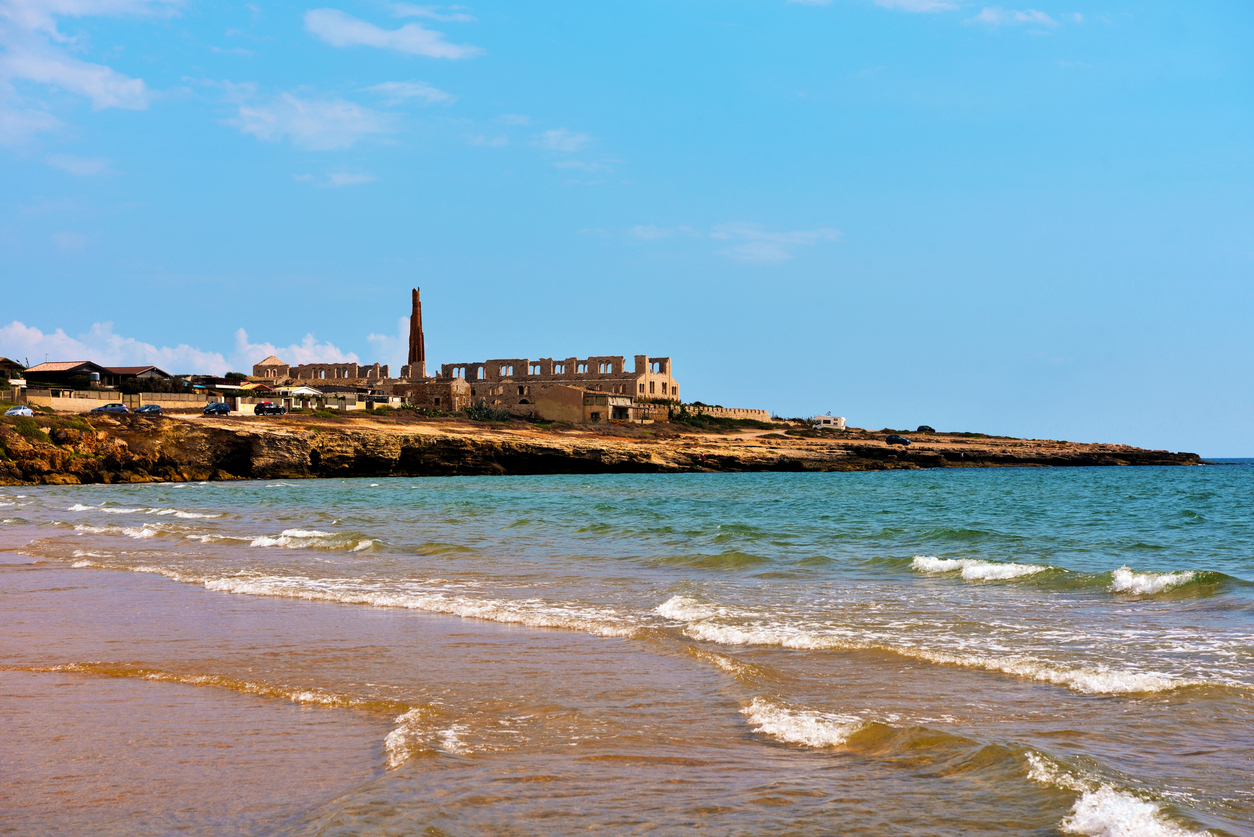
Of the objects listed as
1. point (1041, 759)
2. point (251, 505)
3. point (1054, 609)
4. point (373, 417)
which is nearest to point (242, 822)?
point (1041, 759)

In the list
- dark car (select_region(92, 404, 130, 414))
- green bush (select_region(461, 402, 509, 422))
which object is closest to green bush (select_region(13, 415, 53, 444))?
dark car (select_region(92, 404, 130, 414))

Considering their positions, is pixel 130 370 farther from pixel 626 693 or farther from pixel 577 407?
pixel 626 693

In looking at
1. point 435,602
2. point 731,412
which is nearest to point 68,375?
point 731,412

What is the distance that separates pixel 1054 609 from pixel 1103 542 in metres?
9.15

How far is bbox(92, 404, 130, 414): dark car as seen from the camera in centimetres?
5668

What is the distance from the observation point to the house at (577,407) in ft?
259

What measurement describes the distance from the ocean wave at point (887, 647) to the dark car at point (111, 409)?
55396 millimetres

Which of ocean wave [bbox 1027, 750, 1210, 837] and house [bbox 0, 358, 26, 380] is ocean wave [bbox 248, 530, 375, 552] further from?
house [bbox 0, 358, 26, 380]

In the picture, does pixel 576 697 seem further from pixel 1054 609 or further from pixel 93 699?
pixel 1054 609

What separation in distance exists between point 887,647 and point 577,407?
71097mm

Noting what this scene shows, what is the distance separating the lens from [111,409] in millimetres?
57938

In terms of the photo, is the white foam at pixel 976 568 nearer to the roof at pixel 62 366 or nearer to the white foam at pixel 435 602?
the white foam at pixel 435 602

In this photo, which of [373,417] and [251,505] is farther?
[373,417]

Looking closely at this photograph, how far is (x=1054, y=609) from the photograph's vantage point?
10664 mm
